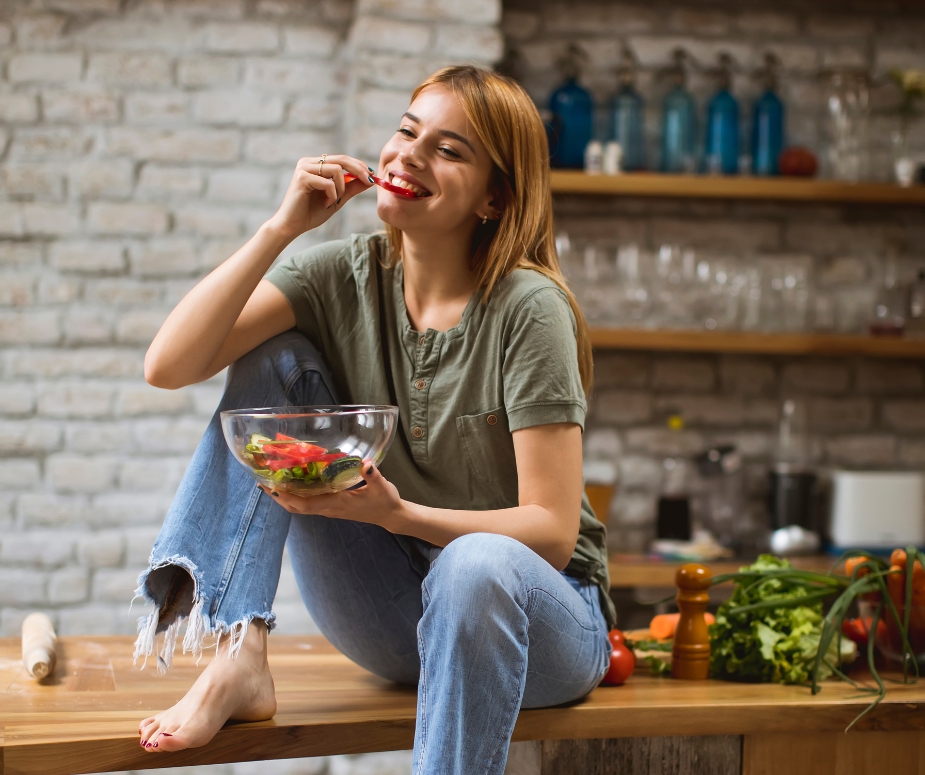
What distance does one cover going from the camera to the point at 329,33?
10.5ft

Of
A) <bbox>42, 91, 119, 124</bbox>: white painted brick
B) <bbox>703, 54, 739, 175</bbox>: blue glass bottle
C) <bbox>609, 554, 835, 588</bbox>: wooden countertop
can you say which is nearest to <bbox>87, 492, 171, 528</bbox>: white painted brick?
<bbox>42, 91, 119, 124</bbox>: white painted brick

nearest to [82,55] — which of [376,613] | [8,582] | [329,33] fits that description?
[329,33]

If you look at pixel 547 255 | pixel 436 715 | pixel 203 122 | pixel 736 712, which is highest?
pixel 203 122

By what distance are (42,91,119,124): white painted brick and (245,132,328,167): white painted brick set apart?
445 mm

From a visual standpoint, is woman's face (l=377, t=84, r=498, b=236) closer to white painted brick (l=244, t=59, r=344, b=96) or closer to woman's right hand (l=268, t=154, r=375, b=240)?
woman's right hand (l=268, t=154, r=375, b=240)

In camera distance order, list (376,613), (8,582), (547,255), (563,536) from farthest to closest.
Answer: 1. (8,582)
2. (547,255)
3. (376,613)
4. (563,536)

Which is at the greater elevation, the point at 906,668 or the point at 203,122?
the point at 203,122

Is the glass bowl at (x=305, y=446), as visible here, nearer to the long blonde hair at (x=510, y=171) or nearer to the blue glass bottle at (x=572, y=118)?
the long blonde hair at (x=510, y=171)

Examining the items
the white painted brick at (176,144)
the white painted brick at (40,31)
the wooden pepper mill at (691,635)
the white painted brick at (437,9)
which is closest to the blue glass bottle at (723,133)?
the white painted brick at (437,9)

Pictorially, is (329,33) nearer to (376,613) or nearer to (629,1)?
(629,1)

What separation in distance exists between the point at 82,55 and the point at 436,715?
2.65 m

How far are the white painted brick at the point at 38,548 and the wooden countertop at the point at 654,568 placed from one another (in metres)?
1.73

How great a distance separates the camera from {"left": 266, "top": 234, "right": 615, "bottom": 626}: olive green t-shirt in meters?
1.50

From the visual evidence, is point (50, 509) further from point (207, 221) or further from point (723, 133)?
point (723, 133)
